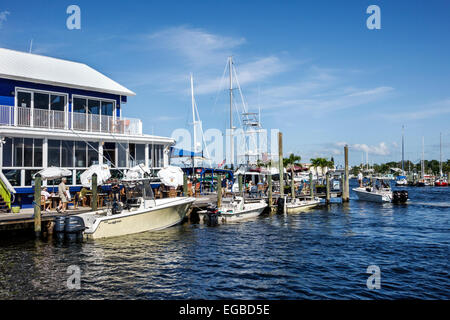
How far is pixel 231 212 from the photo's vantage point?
77.0ft

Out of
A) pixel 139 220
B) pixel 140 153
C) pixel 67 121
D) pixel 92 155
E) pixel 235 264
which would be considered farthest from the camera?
pixel 140 153

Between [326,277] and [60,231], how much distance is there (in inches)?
437

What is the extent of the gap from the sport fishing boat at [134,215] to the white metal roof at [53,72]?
9742mm

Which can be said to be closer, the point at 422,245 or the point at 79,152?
the point at 422,245

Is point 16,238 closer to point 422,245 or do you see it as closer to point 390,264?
point 390,264

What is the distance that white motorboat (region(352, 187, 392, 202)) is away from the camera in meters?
38.1

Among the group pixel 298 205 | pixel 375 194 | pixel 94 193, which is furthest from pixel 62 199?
pixel 375 194

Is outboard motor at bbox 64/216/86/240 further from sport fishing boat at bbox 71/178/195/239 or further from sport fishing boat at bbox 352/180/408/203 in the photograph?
sport fishing boat at bbox 352/180/408/203

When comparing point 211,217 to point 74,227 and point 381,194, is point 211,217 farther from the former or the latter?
point 381,194

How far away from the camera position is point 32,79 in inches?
908

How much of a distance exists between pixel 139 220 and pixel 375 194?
28088 millimetres

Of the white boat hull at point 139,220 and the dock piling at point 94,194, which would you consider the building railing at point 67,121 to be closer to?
the dock piling at point 94,194

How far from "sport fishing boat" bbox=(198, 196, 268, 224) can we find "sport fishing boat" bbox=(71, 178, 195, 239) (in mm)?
1870
